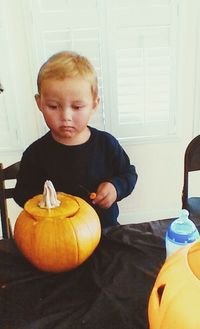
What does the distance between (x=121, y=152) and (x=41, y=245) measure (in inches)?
18.8

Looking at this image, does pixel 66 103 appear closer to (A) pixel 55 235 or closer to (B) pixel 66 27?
(A) pixel 55 235

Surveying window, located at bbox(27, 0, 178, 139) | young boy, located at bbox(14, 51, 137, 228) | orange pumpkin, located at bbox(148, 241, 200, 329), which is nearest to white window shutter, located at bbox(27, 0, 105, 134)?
window, located at bbox(27, 0, 178, 139)

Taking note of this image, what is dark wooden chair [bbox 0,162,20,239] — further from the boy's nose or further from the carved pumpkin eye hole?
the carved pumpkin eye hole

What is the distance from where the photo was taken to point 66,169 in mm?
965

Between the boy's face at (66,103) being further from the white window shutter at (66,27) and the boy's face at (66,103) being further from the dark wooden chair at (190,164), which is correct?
the white window shutter at (66,27)

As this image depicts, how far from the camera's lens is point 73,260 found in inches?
25.6

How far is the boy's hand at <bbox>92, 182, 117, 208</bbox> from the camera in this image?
2.81 feet

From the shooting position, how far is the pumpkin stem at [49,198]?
0.65 meters

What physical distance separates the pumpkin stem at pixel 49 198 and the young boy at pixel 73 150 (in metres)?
0.22

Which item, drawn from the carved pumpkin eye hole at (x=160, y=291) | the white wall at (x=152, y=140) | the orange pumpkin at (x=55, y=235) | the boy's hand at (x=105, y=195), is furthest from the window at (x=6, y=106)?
the carved pumpkin eye hole at (x=160, y=291)

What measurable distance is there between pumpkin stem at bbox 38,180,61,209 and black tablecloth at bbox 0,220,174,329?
0.14 meters

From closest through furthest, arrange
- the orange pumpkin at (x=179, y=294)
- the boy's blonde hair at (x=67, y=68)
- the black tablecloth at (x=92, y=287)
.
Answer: the orange pumpkin at (x=179, y=294) < the black tablecloth at (x=92, y=287) < the boy's blonde hair at (x=67, y=68)

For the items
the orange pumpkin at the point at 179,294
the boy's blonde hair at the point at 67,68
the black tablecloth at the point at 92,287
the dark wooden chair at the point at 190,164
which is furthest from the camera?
the dark wooden chair at the point at 190,164

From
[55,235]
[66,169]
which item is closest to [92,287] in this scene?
[55,235]
